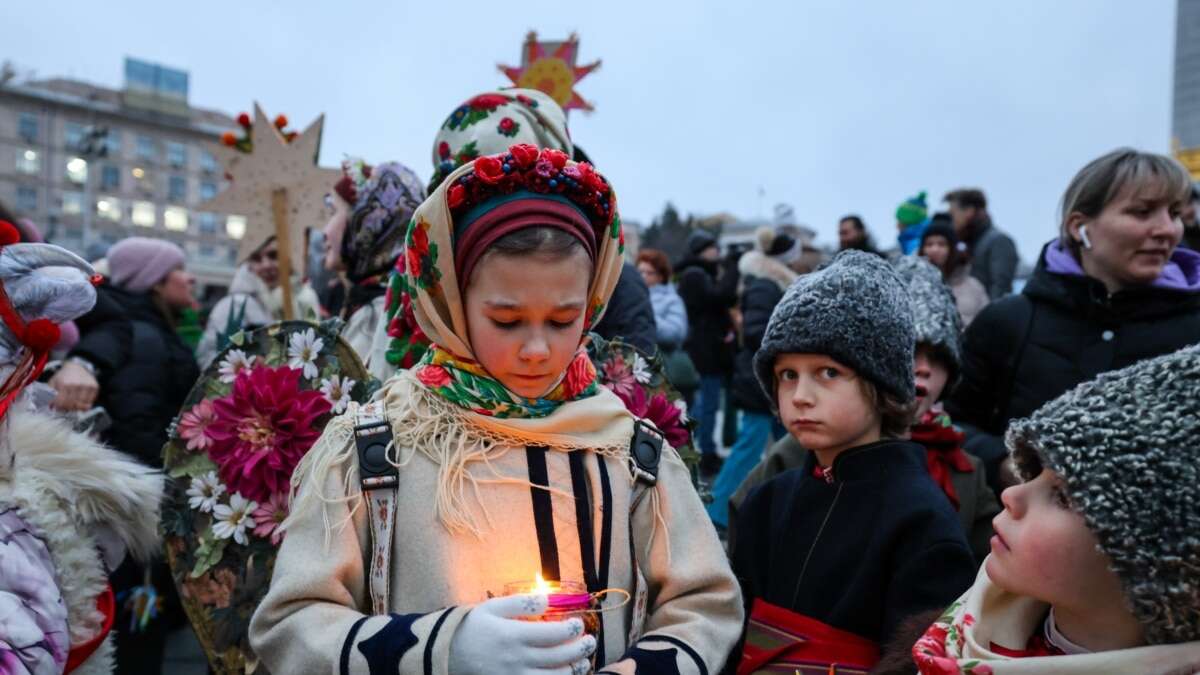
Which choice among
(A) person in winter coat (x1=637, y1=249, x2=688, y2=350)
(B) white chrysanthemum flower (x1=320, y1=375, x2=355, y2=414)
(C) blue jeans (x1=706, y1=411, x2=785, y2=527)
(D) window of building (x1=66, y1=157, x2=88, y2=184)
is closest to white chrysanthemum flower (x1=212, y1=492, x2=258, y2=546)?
(B) white chrysanthemum flower (x1=320, y1=375, x2=355, y2=414)

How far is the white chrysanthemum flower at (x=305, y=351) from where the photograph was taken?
225 centimetres

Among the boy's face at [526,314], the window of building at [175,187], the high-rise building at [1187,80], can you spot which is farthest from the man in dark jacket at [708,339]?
the window of building at [175,187]

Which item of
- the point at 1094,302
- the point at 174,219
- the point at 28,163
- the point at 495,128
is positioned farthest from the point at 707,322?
the point at 174,219

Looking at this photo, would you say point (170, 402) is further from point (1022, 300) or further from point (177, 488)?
point (1022, 300)

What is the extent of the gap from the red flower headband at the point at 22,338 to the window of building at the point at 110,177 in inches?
2482

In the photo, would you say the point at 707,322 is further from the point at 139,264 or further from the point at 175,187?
the point at 175,187

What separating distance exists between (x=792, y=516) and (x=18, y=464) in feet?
5.87

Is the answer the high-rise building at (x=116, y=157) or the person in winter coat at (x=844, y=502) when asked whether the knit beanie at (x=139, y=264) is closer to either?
the person in winter coat at (x=844, y=502)

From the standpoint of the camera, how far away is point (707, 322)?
829cm

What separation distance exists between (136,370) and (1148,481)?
4027 mm

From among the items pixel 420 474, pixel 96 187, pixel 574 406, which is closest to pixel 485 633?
pixel 420 474

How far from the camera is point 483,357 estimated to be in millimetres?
1606

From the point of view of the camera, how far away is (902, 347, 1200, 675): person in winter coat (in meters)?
1.17

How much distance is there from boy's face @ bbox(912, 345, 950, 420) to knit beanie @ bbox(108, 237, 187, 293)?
3.67 meters
